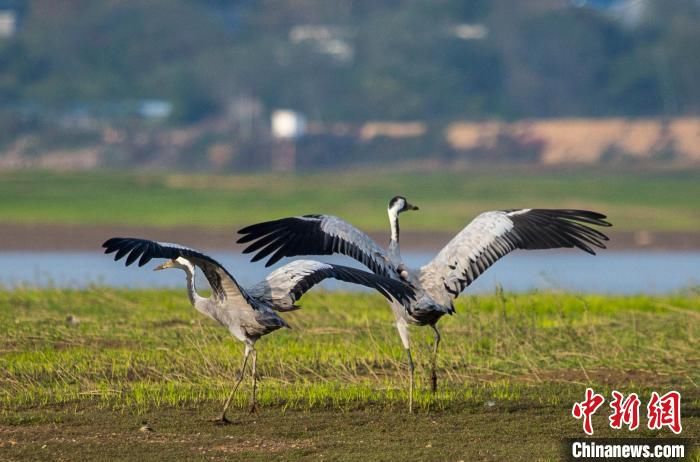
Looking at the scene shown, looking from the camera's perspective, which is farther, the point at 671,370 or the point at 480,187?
the point at 480,187

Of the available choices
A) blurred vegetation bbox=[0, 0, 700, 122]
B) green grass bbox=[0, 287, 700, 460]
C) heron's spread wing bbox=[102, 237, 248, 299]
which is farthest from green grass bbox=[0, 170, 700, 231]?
heron's spread wing bbox=[102, 237, 248, 299]

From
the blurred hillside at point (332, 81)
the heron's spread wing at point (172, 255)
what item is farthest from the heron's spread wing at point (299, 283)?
the blurred hillside at point (332, 81)

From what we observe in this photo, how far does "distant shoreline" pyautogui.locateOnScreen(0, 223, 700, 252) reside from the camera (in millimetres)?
36156

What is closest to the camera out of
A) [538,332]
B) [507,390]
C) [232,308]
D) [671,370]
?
[232,308]

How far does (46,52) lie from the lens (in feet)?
299

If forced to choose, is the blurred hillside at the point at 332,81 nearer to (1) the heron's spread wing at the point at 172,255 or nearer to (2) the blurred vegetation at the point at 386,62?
(2) the blurred vegetation at the point at 386,62

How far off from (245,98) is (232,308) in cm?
7410

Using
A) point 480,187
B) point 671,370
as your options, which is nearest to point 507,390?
point 671,370

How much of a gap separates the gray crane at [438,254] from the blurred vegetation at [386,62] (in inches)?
2621

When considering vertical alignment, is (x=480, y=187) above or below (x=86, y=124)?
below

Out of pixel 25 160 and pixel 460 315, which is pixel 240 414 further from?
pixel 25 160

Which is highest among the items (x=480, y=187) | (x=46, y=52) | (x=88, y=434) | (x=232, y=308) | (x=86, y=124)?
(x=46, y=52)

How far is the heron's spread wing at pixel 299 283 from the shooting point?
378 inches

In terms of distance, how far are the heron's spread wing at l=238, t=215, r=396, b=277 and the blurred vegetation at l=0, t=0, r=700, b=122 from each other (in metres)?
66.8
